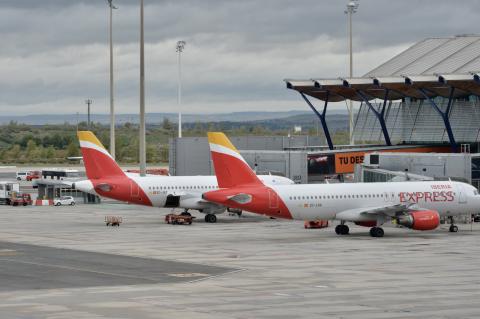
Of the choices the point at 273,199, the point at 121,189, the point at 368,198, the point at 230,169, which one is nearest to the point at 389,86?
the point at 121,189

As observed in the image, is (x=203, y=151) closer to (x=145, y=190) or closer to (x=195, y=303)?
(x=145, y=190)

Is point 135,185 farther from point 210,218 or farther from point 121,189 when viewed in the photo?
point 210,218

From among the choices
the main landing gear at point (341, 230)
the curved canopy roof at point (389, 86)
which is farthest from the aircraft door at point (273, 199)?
the curved canopy roof at point (389, 86)

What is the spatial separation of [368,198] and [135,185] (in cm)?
2182

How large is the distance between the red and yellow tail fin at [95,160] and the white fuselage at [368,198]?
19241 millimetres

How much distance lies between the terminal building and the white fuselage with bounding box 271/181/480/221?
1568 cm

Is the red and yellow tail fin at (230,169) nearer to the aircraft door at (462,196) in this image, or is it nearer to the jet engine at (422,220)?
the jet engine at (422,220)

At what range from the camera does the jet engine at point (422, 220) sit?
249 feet

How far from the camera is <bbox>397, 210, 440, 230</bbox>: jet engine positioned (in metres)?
75.9

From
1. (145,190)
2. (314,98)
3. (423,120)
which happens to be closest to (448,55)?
(423,120)

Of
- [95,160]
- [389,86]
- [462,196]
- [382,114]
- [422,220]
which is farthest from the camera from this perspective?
[382,114]

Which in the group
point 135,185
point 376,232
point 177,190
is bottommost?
point 376,232

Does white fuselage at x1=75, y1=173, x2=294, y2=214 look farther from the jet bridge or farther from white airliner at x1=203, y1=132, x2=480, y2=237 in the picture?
the jet bridge

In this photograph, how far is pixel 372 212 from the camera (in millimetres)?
77125
